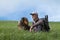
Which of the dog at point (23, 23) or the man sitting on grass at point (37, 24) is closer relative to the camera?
the man sitting on grass at point (37, 24)

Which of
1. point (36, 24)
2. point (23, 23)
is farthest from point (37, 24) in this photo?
point (23, 23)

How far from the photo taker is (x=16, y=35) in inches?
562

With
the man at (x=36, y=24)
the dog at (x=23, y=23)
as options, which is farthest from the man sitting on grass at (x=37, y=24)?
the dog at (x=23, y=23)

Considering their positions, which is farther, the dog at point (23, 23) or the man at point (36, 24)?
the dog at point (23, 23)

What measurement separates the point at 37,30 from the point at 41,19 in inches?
32.5

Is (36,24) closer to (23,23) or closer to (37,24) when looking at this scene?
(37,24)

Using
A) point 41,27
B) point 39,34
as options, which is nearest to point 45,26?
Answer: point 41,27

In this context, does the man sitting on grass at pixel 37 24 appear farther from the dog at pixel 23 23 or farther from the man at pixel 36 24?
the dog at pixel 23 23

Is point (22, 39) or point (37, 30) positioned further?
point (37, 30)

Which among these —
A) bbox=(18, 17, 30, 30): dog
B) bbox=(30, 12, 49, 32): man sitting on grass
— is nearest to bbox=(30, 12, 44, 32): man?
bbox=(30, 12, 49, 32): man sitting on grass

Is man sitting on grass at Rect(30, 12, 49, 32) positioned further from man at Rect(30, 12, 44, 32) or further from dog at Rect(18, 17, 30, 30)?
dog at Rect(18, 17, 30, 30)

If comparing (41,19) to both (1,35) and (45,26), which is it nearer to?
(45,26)

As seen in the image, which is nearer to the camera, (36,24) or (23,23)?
(36,24)

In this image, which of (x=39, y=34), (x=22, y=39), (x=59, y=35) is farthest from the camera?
(x=59, y=35)
